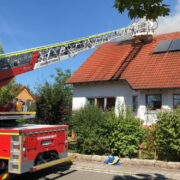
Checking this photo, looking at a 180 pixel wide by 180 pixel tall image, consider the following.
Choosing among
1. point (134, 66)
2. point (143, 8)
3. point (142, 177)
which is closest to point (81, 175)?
point (142, 177)

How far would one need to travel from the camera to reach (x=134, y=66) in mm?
16562

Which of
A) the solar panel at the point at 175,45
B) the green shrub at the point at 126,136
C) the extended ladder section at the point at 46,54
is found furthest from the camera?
the solar panel at the point at 175,45

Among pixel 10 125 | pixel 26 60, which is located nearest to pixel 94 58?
pixel 26 60

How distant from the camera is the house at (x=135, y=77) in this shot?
14.1m

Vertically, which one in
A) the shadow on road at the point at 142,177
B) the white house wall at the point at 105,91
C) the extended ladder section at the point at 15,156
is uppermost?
the white house wall at the point at 105,91

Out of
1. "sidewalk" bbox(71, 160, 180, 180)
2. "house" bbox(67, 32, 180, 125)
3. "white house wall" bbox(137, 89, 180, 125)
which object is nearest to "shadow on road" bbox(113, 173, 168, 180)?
"sidewalk" bbox(71, 160, 180, 180)

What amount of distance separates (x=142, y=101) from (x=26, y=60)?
329 inches

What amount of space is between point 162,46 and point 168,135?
9.78m

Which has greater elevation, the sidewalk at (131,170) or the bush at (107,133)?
the bush at (107,133)

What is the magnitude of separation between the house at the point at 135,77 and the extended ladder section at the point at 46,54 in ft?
5.44

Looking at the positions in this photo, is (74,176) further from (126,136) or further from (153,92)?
(153,92)

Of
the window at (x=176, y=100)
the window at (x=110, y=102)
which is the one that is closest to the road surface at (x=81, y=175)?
the window at (x=176, y=100)

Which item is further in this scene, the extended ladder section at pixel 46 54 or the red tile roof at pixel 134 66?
the red tile roof at pixel 134 66

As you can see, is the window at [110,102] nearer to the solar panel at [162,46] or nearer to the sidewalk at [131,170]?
the solar panel at [162,46]
